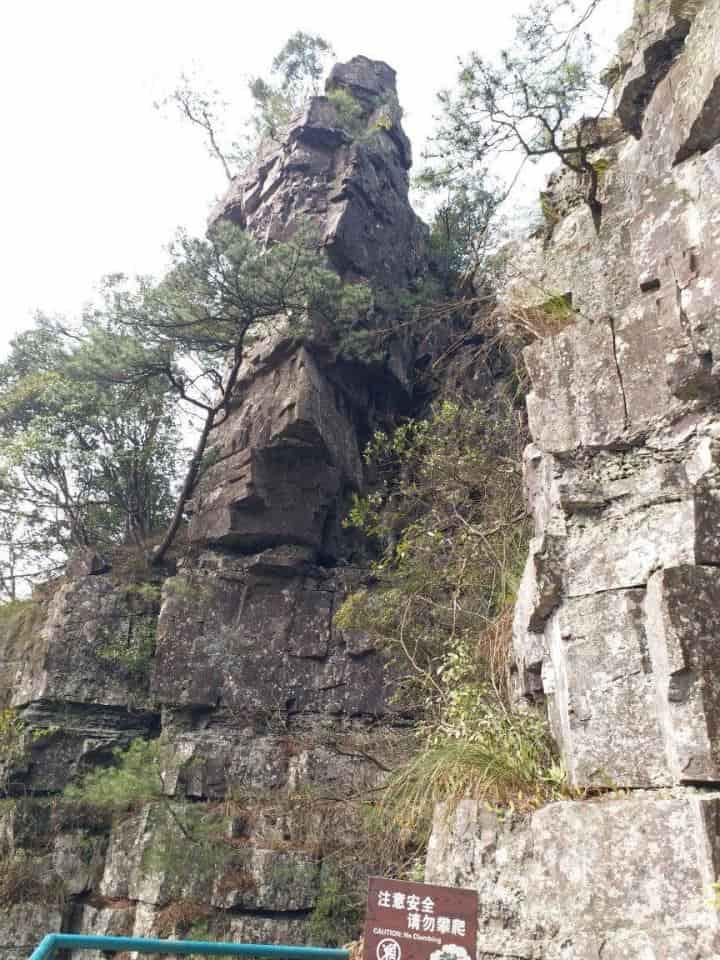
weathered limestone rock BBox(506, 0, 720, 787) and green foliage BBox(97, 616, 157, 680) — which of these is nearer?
weathered limestone rock BBox(506, 0, 720, 787)

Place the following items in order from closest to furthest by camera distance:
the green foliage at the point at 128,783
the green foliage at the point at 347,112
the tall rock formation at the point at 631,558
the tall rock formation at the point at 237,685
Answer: the tall rock formation at the point at 631,558 → the tall rock formation at the point at 237,685 → the green foliage at the point at 128,783 → the green foliage at the point at 347,112

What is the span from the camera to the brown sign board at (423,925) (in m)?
2.66

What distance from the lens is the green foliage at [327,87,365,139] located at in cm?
1373

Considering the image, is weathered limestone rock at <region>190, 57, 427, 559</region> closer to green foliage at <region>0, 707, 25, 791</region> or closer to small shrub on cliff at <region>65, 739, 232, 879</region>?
small shrub on cliff at <region>65, 739, 232, 879</region>

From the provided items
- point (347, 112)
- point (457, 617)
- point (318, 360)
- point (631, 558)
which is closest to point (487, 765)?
point (631, 558)

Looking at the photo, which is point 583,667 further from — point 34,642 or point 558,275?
point 34,642

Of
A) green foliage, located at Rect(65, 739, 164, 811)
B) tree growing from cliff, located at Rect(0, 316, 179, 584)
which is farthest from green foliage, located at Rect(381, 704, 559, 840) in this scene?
tree growing from cliff, located at Rect(0, 316, 179, 584)

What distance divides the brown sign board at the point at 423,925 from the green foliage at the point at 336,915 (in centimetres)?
487

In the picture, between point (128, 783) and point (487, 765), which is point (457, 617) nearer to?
point (487, 765)

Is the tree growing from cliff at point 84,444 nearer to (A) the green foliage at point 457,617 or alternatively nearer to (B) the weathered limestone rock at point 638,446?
(A) the green foliage at point 457,617

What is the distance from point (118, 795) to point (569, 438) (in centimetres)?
676

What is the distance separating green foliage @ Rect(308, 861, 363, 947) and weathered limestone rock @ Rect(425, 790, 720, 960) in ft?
14.0

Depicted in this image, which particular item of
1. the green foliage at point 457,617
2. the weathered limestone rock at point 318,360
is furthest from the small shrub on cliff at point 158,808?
the weathered limestone rock at point 318,360

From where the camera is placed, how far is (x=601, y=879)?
288cm
